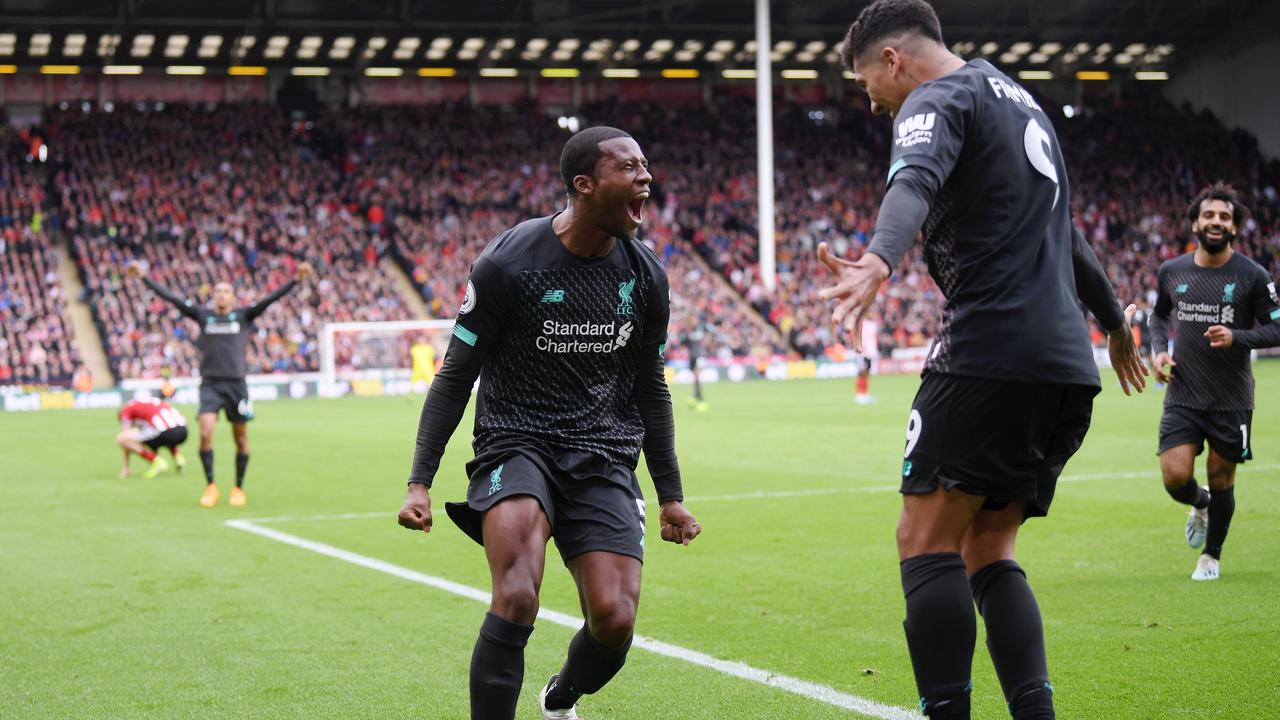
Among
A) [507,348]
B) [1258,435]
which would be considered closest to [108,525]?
[507,348]

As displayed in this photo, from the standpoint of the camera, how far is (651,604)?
329 inches

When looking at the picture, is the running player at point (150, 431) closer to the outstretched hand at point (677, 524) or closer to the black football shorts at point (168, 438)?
the black football shorts at point (168, 438)

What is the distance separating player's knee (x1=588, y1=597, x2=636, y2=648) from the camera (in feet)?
15.9

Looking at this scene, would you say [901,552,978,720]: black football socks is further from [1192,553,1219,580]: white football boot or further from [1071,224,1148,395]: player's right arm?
[1192,553,1219,580]: white football boot

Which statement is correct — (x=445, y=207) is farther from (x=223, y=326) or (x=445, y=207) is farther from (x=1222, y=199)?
(x=1222, y=199)

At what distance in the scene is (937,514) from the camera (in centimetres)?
421

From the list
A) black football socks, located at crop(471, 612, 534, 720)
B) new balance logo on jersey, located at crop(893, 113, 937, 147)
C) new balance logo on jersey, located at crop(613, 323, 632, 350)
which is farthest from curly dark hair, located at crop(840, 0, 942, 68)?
black football socks, located at crop(471, 612, 534, 720)

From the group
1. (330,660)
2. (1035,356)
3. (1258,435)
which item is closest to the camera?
(1035,356)

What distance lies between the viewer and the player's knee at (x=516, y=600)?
4.64 metres

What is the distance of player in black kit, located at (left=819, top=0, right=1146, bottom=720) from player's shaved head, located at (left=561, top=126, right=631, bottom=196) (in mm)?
967

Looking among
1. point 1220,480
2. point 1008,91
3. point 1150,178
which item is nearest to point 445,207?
point 1150,178

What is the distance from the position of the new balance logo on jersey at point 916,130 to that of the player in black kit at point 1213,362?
5241mm

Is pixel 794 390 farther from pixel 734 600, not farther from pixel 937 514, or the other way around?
pixel 937 514

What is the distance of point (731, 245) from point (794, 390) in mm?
15765
